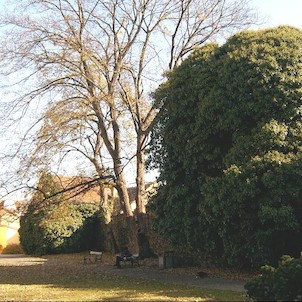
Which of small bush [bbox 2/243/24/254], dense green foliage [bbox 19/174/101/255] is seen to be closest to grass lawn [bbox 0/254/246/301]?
dense green foliage [bbox 19/174/101/255]

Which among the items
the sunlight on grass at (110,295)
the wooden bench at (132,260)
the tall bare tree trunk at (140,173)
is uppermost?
the tall bare tree trunk at (140,173)

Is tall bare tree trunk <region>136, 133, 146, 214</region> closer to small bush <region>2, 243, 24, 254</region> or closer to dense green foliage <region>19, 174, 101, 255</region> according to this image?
dense green foliage <region>19, 174, 101, 255</region>

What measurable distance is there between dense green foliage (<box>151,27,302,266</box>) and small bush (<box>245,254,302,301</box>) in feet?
14.8

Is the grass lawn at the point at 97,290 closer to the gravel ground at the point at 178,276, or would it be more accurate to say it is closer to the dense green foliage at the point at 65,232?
the gravel ground at the point at 178,276

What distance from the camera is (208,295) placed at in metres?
11.5

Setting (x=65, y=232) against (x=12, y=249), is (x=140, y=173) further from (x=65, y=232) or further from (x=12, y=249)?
(x=12, y=249)

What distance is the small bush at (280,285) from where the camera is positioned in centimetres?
848

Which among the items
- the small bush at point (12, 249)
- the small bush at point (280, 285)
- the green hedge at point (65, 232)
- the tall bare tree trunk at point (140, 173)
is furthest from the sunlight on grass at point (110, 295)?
the small bush at point (12, 249)

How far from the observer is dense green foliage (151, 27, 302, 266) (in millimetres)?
13961

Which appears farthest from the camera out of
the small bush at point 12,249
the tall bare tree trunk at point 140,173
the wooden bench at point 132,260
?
the small bush at point 12,249

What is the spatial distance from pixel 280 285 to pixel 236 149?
23.6ft

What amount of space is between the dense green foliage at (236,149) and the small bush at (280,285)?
14.8 ft

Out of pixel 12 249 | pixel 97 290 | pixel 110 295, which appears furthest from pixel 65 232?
pixel 110 295

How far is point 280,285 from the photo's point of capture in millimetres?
8531
